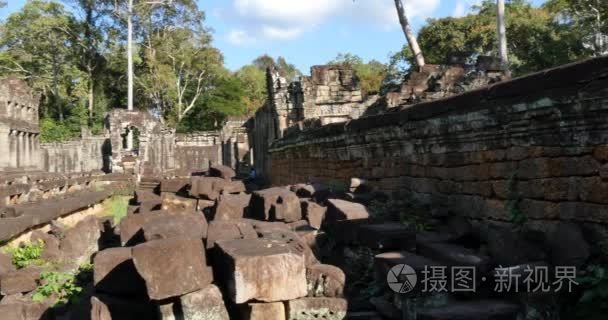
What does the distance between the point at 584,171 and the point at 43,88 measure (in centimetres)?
4101

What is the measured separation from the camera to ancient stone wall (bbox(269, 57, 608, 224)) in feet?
11.1

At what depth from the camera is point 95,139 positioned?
3328 cm

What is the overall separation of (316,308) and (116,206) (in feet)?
34.5

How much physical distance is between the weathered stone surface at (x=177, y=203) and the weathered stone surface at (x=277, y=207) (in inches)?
84.7

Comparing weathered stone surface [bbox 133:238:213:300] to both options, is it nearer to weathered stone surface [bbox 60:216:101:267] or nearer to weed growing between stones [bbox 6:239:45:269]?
weed growing between stones [bbox 6:239:45:269]

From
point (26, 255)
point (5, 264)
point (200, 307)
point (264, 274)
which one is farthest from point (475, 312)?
point (26, 255)

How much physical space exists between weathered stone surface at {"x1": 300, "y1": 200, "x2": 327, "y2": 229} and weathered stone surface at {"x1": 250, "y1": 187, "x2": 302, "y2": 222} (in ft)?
0.46

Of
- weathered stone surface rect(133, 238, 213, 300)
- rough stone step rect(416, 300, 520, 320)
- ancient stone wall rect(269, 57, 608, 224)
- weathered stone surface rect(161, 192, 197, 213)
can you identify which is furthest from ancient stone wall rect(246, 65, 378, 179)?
rough stone step rect(416, 300, 520, 320)

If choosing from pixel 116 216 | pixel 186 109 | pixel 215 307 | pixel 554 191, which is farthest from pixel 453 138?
pixel 186 109

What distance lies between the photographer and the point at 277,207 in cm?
607

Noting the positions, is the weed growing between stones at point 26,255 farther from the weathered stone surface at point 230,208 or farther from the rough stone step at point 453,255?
the rough stone step at point 453,255

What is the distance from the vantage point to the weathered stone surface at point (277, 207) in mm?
6023

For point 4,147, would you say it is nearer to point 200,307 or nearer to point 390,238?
point 200,307

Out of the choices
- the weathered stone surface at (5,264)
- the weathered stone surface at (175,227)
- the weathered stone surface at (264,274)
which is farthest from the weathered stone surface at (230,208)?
the weathered stone surface at (264,274)
